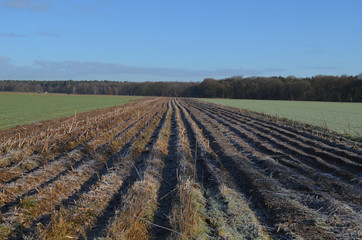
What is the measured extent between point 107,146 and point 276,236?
7612 millimetres

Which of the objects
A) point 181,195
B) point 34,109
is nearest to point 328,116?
point 181,195

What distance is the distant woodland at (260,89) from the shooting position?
248 ft

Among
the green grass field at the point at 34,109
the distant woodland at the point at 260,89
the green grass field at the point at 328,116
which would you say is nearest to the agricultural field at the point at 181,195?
the green grass field at the point at 328,116

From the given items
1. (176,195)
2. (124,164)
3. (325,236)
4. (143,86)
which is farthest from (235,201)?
(143,86)

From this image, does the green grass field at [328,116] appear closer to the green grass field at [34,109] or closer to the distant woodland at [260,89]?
the green grass field at [34,109]

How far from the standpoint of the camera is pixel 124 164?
312 inches

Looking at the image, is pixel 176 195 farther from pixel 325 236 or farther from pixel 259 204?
pixel 325 236

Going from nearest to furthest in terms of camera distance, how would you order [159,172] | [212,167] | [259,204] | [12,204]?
[12,204] < [259,204] < [159,172] < [212,167]

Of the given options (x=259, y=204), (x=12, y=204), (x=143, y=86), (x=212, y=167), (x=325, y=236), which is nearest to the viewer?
(x=325, y=236)

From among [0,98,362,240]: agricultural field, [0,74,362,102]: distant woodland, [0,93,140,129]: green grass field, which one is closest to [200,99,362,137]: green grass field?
[0,98,362,240]: agricultural field

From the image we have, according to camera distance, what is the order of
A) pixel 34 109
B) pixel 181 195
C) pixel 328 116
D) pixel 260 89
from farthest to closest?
pixel 260 89 < pixel 34 109 < pixel 328 116 < pixel 181 195

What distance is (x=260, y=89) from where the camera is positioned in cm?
9575

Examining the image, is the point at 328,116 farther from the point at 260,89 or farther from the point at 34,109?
the point at 260,89

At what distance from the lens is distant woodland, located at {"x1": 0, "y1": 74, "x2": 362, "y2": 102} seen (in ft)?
248
